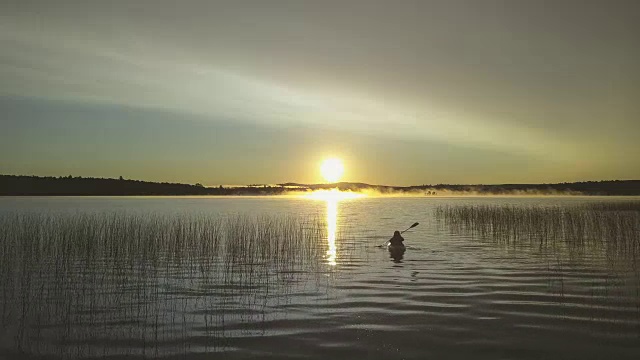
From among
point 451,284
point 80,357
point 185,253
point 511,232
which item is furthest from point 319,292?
point 511,232

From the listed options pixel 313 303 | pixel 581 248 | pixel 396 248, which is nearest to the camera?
pixel 313 303

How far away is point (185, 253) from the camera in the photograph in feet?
66.2

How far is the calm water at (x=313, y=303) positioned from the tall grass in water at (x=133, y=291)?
0.05 meters

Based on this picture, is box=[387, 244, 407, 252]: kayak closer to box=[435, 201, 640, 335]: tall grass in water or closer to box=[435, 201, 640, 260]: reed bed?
box=[435, 201, 640, 335]: tall grass in water

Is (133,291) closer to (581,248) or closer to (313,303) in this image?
(313,303)

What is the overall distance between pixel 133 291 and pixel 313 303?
15.5ft

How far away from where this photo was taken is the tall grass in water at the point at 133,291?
352 inches

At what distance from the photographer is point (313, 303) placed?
38.8 feet

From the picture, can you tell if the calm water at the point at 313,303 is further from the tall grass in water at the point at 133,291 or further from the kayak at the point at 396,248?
the kayak at the point at 396,248

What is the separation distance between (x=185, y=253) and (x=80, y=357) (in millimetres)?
12378

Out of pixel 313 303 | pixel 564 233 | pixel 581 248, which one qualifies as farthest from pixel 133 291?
pixel 564 233

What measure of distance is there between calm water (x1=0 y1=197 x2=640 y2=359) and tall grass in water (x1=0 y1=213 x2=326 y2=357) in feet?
0.15

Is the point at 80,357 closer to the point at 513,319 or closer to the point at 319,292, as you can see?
the point at 319,292

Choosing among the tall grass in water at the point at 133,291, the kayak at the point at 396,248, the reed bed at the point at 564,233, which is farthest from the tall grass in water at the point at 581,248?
the tall grass in water at the point at 133,291
